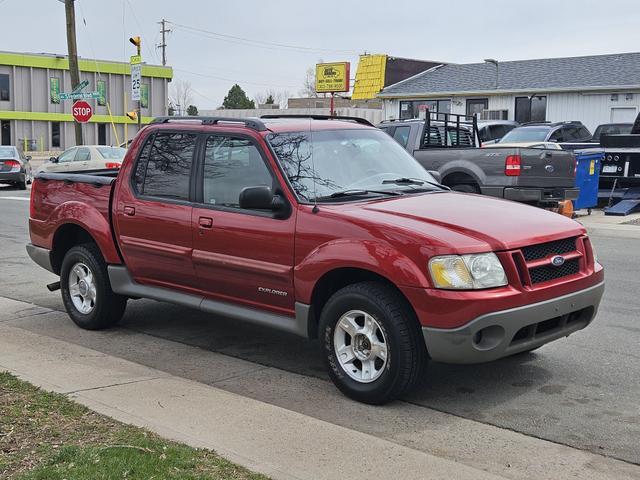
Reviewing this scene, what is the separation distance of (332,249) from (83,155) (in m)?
21.3

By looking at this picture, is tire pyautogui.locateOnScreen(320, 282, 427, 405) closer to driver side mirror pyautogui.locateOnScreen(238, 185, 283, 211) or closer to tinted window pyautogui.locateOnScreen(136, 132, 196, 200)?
driver side mirror pyautogui.locateOnScreen(238, 185, 283, 211)

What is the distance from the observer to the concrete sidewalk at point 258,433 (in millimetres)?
4031

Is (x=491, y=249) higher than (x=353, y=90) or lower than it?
lower

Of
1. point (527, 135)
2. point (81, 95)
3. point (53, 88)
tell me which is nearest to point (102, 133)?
point (53, 88)

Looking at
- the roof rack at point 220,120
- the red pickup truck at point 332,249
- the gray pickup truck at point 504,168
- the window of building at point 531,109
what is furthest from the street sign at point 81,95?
the roof rack at point 220,120

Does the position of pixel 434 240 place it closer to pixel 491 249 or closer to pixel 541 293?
pixel 491 249

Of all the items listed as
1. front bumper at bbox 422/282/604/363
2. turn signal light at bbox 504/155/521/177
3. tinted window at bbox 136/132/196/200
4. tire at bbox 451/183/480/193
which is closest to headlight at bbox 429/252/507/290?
front bumper at bbox 422/282/604/363

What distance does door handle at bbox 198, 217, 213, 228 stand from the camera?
604 centimetres

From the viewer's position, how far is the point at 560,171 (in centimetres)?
1402

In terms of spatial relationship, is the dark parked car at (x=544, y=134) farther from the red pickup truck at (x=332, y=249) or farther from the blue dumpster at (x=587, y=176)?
the red pickup truck at (x=332, y=249)

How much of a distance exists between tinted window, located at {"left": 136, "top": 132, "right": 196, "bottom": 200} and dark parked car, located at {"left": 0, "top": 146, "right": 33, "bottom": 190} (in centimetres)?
2088

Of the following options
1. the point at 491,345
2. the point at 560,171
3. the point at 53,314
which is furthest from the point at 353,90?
the point at 491,345

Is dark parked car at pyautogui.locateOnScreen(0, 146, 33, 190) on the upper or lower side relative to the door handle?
lower

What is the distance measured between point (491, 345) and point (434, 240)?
2.37ft
